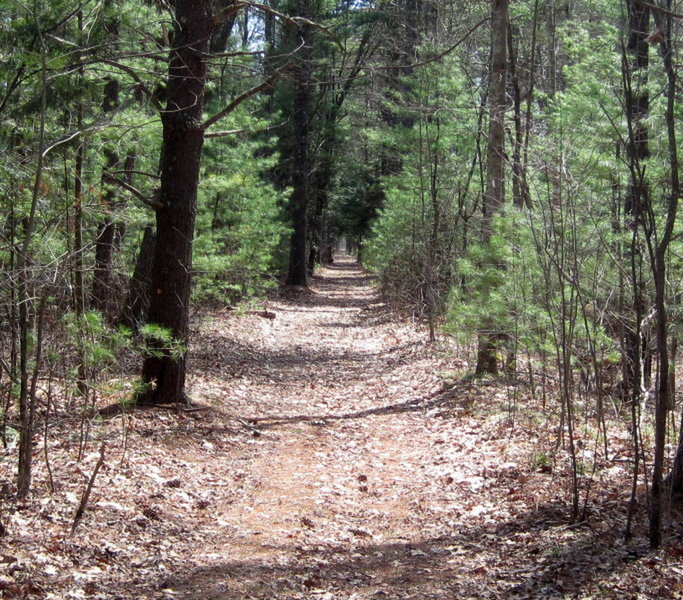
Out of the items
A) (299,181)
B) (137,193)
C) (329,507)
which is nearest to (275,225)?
(299,181)

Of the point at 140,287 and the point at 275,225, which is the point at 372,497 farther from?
the point at 275,225

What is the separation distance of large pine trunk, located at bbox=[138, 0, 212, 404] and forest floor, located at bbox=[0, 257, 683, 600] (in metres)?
1.16

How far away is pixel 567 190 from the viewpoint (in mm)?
5250

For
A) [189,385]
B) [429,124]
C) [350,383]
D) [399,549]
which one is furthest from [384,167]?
[399,549]

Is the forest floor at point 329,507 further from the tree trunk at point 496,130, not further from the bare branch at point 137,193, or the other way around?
the bare branch at point 137,193

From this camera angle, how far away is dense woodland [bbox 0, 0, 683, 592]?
4.92m

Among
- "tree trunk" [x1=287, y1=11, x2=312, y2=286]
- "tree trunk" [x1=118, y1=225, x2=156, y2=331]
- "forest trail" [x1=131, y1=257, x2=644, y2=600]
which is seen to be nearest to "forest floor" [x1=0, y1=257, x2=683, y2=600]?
"forest trail" [x1=131, y1=257, x2=644, y2=600]

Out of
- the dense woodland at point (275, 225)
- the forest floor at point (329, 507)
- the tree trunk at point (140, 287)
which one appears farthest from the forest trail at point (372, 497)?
the tree trunk at point (140, 287)

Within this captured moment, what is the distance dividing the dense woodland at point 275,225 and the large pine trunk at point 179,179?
0.02 meters

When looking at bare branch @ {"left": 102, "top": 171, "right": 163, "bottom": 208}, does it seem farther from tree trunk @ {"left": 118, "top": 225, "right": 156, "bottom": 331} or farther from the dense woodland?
tree trunk @ {"left": 118, "top": 225, "right": 156, "bottom": 331}

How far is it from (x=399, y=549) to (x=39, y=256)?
3.54 metres

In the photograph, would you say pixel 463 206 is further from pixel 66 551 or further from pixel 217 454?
pixel 66 551

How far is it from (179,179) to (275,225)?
37.3ft

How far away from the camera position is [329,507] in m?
5.87
